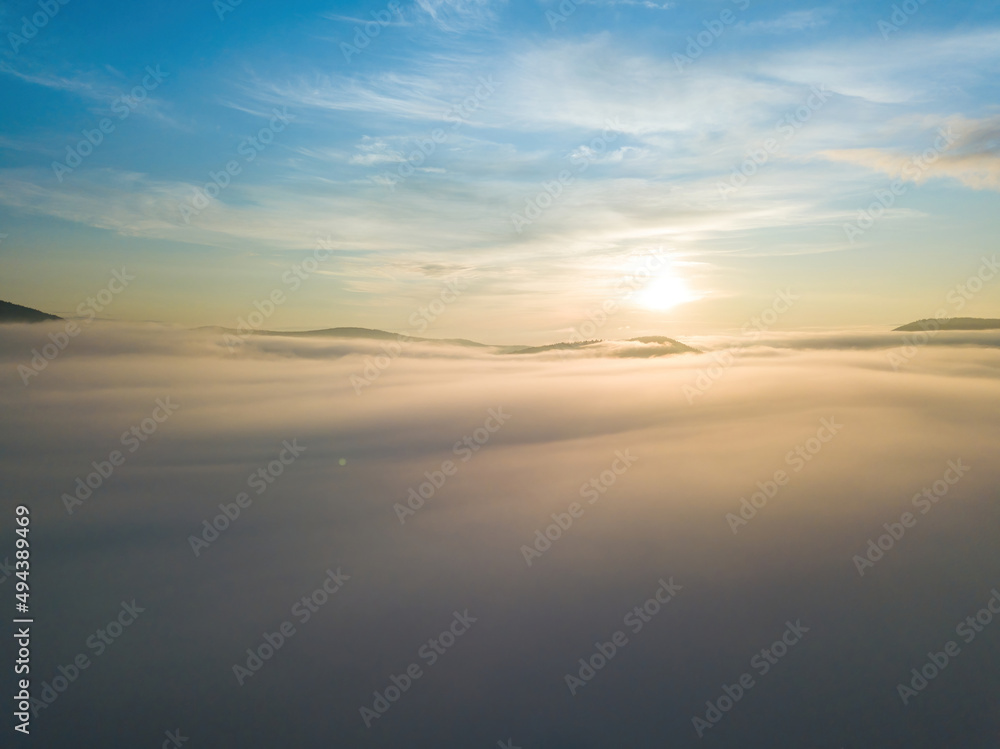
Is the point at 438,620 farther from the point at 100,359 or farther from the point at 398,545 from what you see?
the point at 100,359
